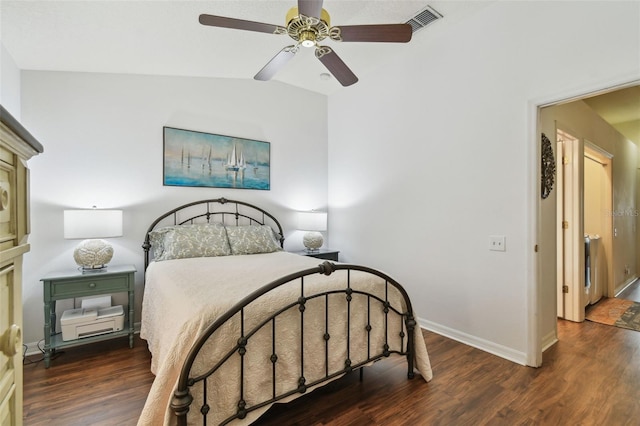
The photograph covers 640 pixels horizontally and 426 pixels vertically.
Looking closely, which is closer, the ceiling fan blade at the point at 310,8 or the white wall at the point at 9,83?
the ceiling fan blade at the point at 310,8

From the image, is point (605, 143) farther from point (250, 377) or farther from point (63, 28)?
point (63, 28)

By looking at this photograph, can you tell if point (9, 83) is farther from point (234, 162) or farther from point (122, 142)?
point (234, 162)

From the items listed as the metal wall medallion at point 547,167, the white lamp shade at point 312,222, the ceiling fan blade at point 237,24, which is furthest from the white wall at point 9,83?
the metal wall medallion at point 547,167

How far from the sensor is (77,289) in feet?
8.64

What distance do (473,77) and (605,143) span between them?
2341 mm

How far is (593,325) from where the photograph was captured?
10.9 feet

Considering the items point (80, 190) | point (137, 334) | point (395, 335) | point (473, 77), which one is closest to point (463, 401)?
point (395, 335)

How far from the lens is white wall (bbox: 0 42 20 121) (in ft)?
7.74

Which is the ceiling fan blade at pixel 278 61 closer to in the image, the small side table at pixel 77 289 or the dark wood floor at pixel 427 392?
the small side table at pixel 77 289

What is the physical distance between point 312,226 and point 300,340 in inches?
91.2

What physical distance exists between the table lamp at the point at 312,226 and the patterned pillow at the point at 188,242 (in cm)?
108

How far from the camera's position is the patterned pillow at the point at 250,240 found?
11.0ft

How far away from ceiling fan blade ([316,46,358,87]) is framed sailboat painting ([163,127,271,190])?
1.76 m

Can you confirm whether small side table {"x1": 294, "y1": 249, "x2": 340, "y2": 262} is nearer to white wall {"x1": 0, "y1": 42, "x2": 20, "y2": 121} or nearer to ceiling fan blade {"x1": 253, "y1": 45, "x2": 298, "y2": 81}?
ceiling fan blade {"x1": 253, "y1": 45, "x2": 298, "y2": 81}
